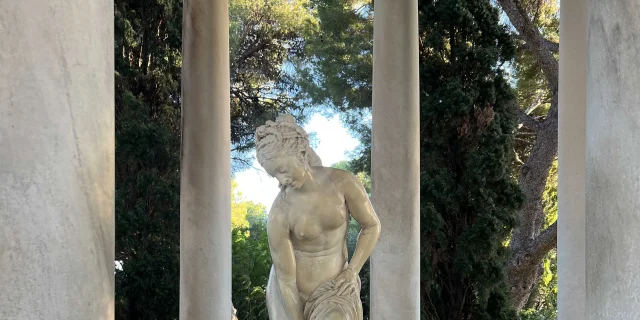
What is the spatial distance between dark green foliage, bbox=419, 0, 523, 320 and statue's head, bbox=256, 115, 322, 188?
190 feet

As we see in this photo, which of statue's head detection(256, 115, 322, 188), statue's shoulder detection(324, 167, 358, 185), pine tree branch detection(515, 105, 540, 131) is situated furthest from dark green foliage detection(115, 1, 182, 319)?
statue's head detection(256, 115, 322, 188)

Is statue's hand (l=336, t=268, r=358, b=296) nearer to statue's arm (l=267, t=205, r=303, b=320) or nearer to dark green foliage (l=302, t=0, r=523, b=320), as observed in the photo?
statue's arm (l=267, t=205, r=303, b=320)

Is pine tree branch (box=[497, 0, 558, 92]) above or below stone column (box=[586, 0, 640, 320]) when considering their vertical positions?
above

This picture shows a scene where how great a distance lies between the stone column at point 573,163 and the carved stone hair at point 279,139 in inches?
1503

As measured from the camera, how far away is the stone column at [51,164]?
19797mm

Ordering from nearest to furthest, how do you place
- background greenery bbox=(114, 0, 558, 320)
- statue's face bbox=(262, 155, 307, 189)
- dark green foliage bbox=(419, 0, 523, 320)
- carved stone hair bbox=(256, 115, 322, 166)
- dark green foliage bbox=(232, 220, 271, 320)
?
carved stone hair bbox=(256, 115, 322, 166), statue's face bbox=(262, 155, 307, 189), dark green foliage bbox=(419, 0, 523, 320), background greenery bbox=(114, 0, 558, 320), dark green foliage bbox=(232, 220, 271, 320)

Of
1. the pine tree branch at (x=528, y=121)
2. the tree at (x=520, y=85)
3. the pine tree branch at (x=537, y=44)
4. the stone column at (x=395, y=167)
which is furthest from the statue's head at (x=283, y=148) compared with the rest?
the pine tree branch at (x=528, y=121)

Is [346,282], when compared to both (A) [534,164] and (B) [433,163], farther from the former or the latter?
(A) [534,164]

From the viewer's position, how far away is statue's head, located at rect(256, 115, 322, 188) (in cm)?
2941

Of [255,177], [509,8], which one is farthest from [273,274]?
[255,177]

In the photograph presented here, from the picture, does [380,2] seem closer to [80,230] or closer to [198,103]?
[198,103]

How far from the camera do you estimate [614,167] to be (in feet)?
88.5

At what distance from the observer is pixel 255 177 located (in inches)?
5487

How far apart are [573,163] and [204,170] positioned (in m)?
28.7
